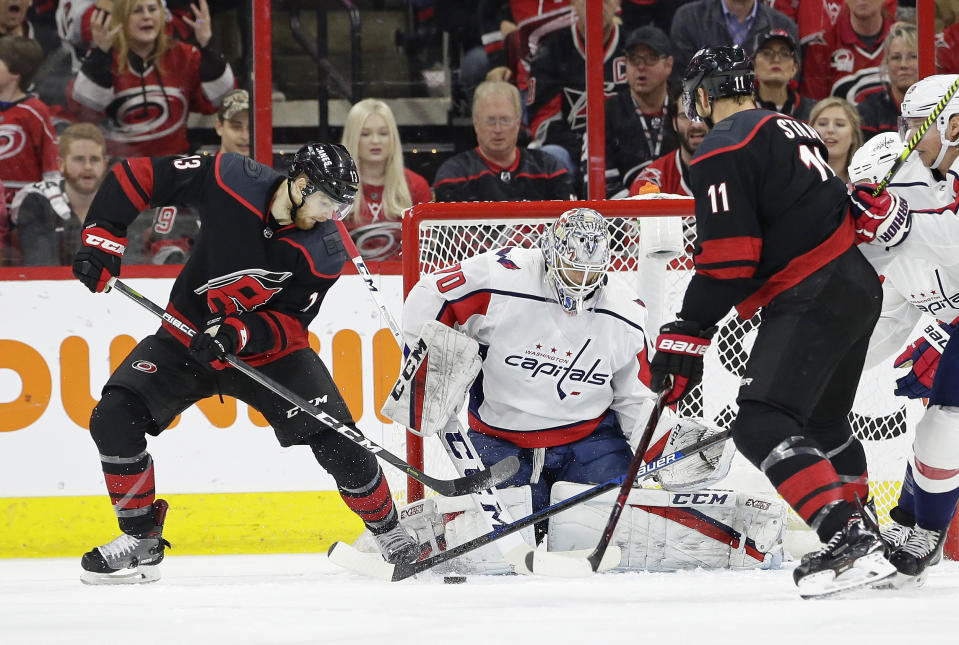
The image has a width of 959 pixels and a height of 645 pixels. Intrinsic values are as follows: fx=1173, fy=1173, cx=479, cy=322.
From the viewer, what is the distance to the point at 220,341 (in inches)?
114

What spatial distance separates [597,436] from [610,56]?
1.73 m

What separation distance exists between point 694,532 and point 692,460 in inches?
7.4

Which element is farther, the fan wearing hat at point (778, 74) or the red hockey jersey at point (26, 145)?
the fan wearing hat at point (778, 74)

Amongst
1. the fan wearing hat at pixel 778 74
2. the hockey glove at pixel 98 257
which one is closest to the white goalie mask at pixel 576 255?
the hockey glove at pixel 98 257

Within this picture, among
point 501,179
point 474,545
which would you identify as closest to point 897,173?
point 474,545

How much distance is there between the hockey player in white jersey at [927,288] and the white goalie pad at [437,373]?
1.01m

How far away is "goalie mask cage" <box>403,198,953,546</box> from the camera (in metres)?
3.45

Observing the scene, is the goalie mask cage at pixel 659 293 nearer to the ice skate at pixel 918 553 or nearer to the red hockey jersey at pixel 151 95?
the ice skate at pixel 918 553

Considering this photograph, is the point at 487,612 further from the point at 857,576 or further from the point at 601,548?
the point at 857,576

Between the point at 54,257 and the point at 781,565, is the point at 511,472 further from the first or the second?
the point at 54,257

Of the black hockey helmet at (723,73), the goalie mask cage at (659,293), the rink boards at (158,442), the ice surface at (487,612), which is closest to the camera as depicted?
the ice surface at (487,612)

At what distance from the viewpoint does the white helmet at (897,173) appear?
9.43 ft

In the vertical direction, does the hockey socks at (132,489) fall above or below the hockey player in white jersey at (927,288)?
below

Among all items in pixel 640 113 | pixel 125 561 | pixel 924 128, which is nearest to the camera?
pixel 924 128
